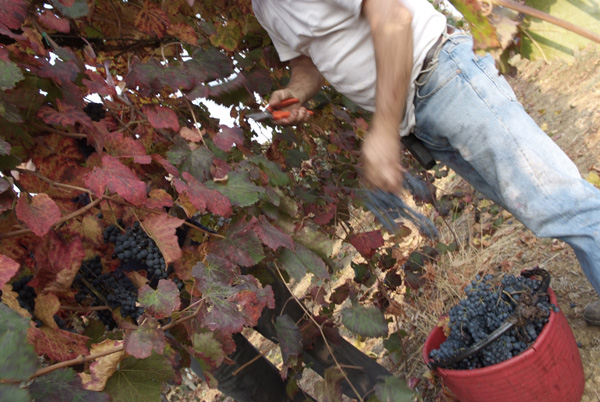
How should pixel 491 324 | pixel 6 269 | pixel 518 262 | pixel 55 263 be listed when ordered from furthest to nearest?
pixel 518 262
pixel 491 324
pixel 55 263
pixel 6 269

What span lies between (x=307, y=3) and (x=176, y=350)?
34.5 inches

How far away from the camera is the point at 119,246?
981 mm

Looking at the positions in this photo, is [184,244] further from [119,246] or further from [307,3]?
[307,3]

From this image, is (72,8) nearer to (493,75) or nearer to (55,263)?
(55,263)

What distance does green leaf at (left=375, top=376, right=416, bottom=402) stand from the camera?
3.64 feet

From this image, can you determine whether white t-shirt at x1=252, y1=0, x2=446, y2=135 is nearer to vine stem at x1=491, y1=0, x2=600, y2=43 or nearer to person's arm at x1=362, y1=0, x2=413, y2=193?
person's arm at x1=362, y1=0, x2=413, y2=193

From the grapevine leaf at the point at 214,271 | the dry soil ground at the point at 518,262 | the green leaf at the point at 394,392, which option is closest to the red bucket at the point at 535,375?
the dry soil ground at the point at 518,262

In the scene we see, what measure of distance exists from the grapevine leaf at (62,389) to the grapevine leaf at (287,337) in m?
0.60

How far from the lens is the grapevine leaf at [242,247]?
973mm

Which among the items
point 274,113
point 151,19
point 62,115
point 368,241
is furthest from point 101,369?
point 151,19

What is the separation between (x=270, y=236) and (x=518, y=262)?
81.9 inches

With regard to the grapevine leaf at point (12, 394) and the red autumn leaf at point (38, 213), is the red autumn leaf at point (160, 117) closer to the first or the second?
the red autumn leaf at point (38, 213)

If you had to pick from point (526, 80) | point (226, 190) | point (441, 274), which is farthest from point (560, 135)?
point (226, 190)

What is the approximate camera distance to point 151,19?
1480mm
